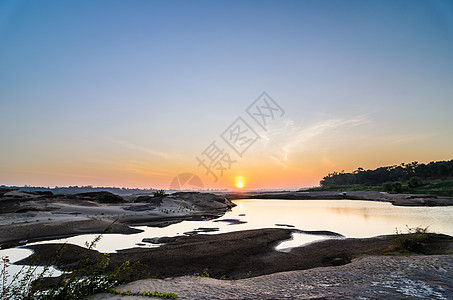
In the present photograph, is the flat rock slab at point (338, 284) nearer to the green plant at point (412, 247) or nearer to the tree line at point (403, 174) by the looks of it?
the green plant at point (412, 247)

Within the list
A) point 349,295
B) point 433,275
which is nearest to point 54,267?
point 349,295

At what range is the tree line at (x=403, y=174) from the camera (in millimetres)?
113500

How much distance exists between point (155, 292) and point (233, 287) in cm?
325

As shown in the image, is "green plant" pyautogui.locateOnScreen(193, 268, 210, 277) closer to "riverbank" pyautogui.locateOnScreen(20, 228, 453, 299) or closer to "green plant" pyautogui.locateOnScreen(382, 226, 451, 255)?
"riverbank" pyautogui.locateOnScreen(20, 228, 453, 299)

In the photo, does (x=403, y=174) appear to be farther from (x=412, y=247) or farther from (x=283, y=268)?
(x=283, y=268)

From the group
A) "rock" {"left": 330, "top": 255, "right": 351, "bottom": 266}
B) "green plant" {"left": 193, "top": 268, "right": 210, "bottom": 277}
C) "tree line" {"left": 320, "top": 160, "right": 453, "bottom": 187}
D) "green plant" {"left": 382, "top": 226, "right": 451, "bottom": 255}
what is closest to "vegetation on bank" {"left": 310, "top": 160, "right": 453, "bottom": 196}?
"tree line" {"left": 320, "top": 160, "right": 453, "bottom": 187}

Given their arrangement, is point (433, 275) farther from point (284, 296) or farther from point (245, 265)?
point (245, 265)

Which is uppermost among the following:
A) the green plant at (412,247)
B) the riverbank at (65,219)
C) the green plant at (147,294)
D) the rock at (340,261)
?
the riverbank at (65,219)

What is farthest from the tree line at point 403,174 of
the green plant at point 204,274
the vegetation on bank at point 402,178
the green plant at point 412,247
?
the green plant at point 204,274

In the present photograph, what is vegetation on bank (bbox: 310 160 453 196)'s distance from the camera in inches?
3462

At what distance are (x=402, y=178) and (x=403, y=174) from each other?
425 centimetres

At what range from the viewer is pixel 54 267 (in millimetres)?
13734

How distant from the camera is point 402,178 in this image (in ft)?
439

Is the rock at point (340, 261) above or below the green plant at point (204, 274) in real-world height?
below
